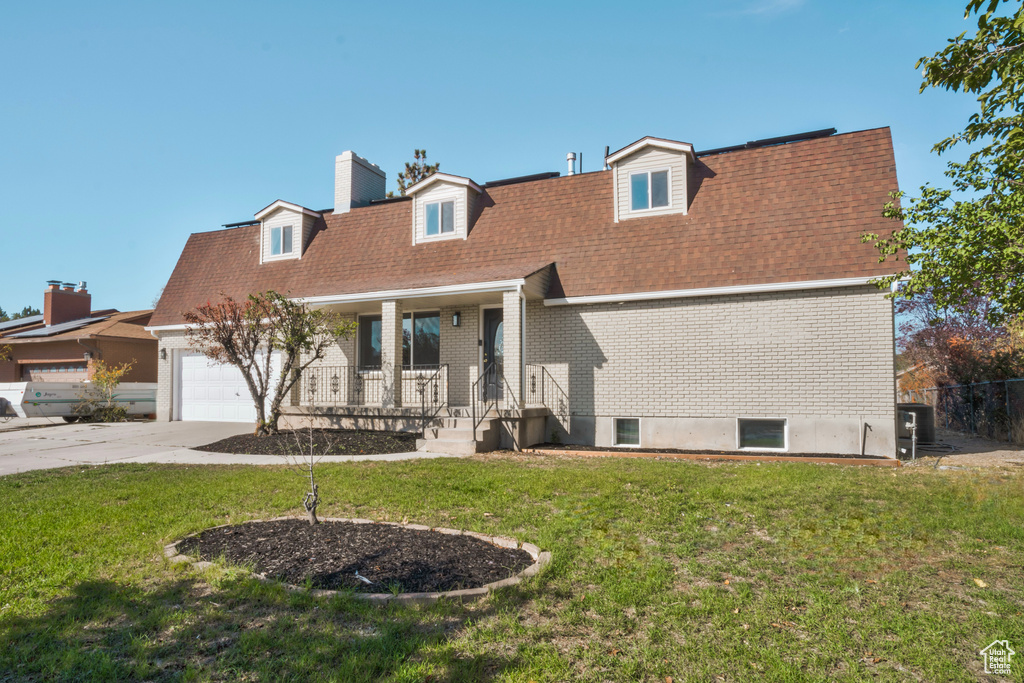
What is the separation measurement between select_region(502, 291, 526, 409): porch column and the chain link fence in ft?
35.6

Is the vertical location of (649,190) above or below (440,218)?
above

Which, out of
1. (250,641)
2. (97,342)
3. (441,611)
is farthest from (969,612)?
(97,342)

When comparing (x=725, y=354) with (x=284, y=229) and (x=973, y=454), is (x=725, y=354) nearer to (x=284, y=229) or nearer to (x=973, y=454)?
(x=973, y=454)

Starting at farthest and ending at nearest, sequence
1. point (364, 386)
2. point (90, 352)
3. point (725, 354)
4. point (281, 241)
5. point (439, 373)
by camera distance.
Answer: point (90, 352)
point (281, 241)
point (364, 386)
point (439, 373)
point (725, 354)

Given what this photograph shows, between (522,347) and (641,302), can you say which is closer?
(522,347)

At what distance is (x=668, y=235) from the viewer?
43.0 ft

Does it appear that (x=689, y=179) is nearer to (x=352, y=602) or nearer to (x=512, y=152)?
(x=512, y=152)

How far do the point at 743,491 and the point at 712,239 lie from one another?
22.0 feet

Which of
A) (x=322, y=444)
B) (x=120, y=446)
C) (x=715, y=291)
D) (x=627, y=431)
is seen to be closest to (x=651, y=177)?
(x=715, y=291)

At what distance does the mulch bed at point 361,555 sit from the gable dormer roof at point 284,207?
13.0m

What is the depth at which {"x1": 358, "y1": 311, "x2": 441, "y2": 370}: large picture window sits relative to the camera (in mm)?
14859

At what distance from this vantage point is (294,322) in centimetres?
1317

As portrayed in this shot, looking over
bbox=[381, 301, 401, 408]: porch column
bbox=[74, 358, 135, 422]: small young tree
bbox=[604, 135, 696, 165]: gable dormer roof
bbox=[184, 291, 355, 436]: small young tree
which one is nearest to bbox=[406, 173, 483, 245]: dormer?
bbox=[381, 301, 401, 408]: porch column

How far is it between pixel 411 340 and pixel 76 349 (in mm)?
16288
